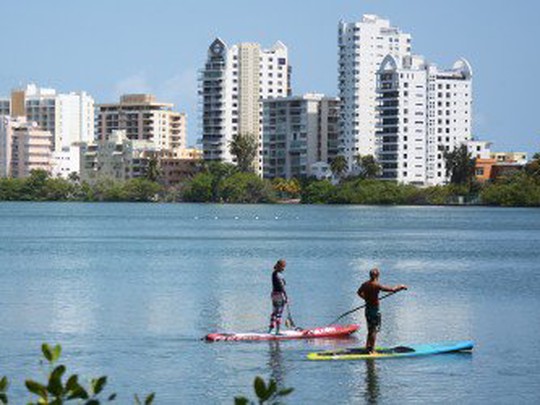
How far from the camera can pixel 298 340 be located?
35562 millimetres

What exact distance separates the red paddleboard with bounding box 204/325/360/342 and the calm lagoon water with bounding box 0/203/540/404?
0.35 m

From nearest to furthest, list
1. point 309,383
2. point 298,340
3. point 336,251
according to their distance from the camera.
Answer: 1. point 309,383
2. point 298,340
3. point 336,251

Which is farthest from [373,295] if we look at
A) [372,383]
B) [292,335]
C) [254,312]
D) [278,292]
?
[254,312]

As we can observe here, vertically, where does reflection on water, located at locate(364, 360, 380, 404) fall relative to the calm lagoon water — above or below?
below

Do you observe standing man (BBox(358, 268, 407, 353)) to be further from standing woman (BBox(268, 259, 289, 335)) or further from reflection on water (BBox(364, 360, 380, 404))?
standing woman (BBox(268, 259, 289, 335))

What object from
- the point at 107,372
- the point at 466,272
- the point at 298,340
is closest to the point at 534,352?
the point at 298,340

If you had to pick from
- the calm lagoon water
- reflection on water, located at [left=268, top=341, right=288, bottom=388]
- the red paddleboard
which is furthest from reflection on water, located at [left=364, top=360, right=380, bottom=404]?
the red paddleboard

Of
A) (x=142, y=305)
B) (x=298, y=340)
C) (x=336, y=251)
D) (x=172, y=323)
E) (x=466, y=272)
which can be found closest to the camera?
(x=298, y=340)

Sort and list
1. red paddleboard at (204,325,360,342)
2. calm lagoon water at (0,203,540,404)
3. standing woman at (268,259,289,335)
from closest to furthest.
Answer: calm lagoon water at (0,203,540,404)
standing woman at (268,259,289,335)
red paddleboard at (204,325,360,342)

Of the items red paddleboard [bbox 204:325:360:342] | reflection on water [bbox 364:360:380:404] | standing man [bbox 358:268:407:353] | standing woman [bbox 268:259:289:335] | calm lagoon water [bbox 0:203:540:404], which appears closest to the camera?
reflection on water [bbox 364:360:380:404]

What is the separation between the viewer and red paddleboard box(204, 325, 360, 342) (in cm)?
3531

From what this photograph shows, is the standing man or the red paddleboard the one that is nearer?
the standing man

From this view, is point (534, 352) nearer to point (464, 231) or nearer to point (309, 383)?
point (309, 383)

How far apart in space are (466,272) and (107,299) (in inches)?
998
